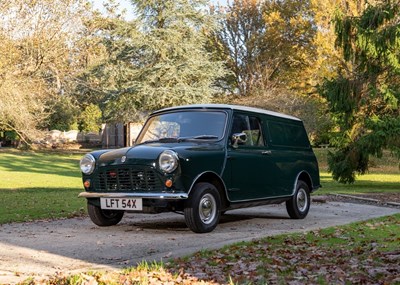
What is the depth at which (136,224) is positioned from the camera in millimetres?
9750

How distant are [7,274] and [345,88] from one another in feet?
58.2

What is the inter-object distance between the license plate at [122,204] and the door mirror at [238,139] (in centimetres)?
188

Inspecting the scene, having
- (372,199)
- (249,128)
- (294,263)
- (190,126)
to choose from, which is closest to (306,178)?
(249,128)

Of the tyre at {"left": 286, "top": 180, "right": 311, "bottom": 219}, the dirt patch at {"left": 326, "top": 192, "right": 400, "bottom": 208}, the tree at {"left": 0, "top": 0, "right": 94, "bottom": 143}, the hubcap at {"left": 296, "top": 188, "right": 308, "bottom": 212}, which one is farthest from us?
the tree at {"left": 0, "top": 0, "right": 94, "bottom": 143}

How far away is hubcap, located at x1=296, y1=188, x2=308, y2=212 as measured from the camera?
35.0ft

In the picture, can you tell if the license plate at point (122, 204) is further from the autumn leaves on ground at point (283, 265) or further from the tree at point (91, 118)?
the tree at point (91, 118)

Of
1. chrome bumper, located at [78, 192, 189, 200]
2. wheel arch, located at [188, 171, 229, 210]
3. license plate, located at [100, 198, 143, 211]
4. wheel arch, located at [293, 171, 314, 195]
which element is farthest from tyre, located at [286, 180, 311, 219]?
license plate, located at [100, 198, 143, 211]

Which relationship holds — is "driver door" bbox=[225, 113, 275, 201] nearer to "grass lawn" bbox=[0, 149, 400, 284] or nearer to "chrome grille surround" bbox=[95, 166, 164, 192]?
"chrome grille surround" bbox=[95, 166, 164, 192]

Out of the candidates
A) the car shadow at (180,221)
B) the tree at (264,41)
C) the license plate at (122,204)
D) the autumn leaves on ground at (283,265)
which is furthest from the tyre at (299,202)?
the tree at (264,41)

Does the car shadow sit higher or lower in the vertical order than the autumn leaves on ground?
lower

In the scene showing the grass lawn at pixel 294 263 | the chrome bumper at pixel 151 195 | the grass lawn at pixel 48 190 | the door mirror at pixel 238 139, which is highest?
the door mirror at pixel 238 139

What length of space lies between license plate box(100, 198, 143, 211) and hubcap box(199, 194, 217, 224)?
89 centimetres

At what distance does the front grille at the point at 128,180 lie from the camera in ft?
26.7

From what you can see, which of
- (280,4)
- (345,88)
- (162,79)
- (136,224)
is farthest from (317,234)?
(280,4)
